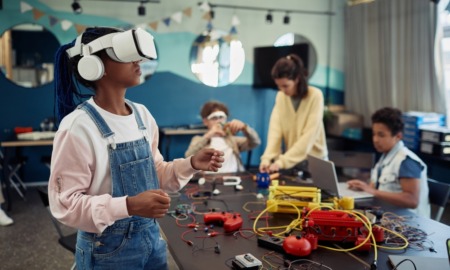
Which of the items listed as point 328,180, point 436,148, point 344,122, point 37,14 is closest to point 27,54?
point 37,14

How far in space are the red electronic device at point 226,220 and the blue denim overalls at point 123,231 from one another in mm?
394

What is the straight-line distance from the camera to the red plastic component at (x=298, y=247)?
142 cm

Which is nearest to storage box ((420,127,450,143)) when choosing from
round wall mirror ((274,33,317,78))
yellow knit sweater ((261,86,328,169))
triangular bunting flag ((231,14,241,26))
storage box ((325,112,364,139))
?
storage box ((325,112,364,139))

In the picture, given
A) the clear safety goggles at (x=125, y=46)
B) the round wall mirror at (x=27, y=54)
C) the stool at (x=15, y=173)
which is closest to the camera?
the clear safety goggles at (x=125, y=46)

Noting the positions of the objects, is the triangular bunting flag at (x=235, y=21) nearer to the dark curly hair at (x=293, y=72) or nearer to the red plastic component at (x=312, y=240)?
the dark curly hair at (x=293, y=72)

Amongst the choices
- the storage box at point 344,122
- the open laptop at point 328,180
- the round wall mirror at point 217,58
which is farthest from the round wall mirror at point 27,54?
the open laptop at point 328,180

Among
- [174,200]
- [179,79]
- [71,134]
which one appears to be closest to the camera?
[71,134]

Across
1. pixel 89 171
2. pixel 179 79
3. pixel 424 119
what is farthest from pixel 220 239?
pixel 179 79

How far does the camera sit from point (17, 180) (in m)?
A: 5.17

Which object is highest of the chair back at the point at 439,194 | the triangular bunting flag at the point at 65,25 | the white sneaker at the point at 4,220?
the triangular bunting flag at the point at 65,25

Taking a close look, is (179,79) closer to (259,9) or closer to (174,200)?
(259,9)

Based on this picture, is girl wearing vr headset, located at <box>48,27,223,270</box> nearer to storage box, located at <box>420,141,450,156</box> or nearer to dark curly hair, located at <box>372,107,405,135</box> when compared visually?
dark curly hair, located at <box>372,107,405,135</box>

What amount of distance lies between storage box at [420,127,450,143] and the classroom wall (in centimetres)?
209

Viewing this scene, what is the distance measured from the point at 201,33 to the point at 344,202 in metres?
4.29
